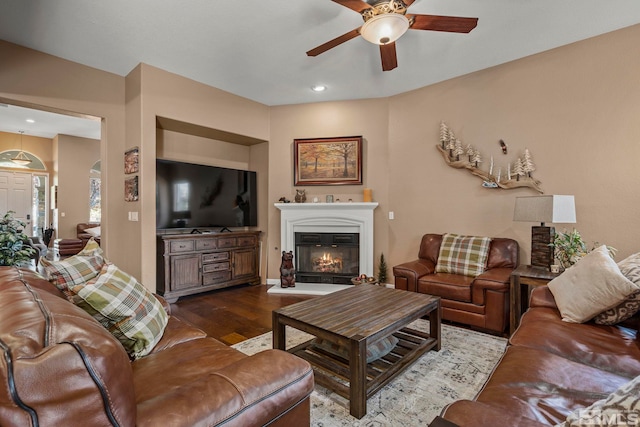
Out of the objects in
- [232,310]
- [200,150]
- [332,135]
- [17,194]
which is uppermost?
[332,135]

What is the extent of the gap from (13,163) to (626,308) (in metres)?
11.4

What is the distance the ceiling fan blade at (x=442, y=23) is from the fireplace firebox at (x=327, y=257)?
288 centimetres

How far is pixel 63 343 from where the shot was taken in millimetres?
685

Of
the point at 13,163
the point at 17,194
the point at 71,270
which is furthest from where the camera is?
the point at 17,194

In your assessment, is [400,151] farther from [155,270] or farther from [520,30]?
[155,270]

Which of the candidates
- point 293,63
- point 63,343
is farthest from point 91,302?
point 293,63

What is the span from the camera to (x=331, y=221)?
4684 millimetres

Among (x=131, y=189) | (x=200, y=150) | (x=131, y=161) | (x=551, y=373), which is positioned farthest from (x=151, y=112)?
(x=551, y=373)

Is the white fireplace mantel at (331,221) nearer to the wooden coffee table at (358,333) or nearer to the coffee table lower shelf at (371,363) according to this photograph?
the wooden coffee table at (358,333)

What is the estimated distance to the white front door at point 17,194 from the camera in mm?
7758

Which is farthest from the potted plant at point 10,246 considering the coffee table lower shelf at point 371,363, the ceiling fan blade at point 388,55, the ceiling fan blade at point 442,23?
the ceiling fan blade at point 442,23

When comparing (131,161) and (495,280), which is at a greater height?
(131,161)

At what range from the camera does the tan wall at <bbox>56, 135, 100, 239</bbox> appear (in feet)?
25.7

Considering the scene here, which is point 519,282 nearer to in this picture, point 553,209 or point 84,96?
point 553,209
